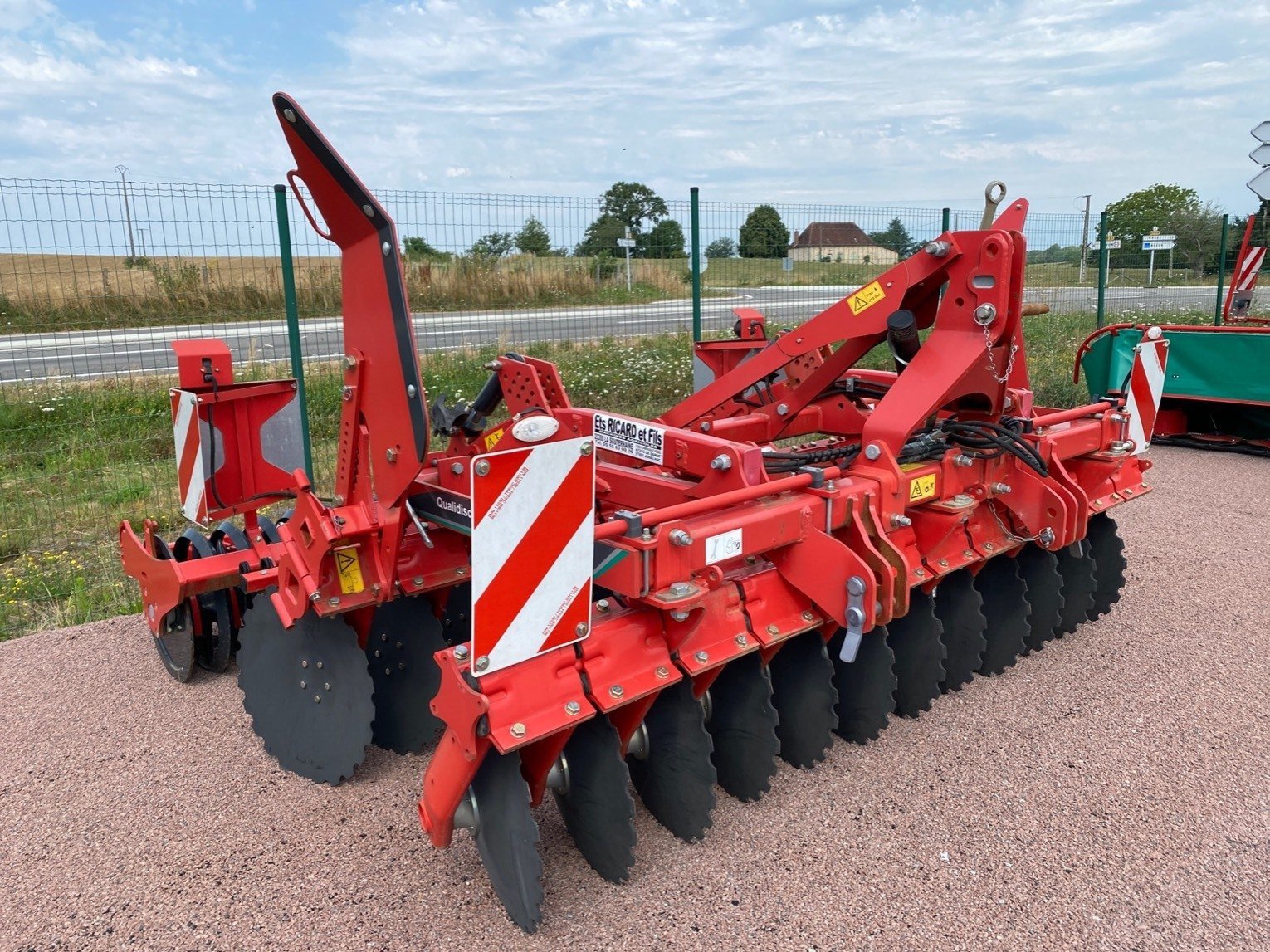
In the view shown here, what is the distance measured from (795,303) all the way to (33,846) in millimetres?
8301

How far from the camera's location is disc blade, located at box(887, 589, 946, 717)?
3.45 m

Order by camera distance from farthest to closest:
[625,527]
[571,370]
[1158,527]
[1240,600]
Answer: [571,370], [1158,527], [1240,600], [625,527]

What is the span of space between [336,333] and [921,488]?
5312 mm

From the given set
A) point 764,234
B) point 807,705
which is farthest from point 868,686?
point 764,234

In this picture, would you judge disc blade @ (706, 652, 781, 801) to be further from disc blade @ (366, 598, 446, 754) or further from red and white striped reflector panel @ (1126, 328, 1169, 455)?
red and white striped reflector panel @ (1126, 328, 1169, 455)

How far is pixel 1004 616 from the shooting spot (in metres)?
3.85

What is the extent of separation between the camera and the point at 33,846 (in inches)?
111

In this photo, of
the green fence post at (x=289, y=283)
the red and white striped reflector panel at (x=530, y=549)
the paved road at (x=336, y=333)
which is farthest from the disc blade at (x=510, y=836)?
the paved road at (x=336, y=333)

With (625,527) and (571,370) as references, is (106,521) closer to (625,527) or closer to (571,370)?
(571,370)

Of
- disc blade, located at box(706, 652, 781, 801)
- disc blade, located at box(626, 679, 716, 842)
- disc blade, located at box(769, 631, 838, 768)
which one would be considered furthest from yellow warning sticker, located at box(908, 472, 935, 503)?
disc blade, located at box(626, 679, 716, 842)

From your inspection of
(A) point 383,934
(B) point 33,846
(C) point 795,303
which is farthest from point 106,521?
(C) point 795,303

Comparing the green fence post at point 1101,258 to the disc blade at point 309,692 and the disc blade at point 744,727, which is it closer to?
the disc blade at point 744,727

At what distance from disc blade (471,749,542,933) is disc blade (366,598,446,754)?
0.94m

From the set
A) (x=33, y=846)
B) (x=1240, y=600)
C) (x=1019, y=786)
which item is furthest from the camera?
(x=1240, y=600)
